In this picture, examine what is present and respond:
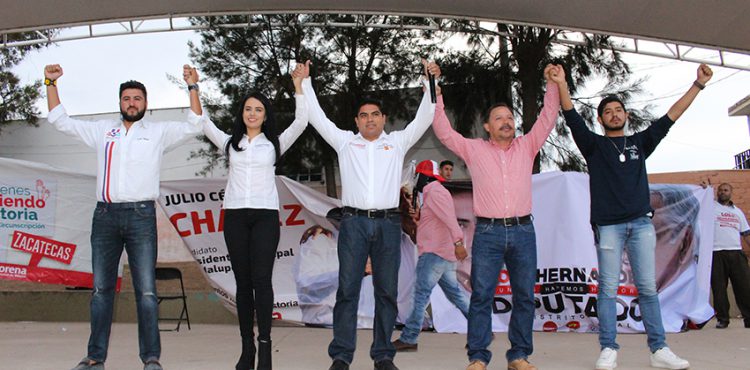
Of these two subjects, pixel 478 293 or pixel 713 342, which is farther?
pixel 713 342

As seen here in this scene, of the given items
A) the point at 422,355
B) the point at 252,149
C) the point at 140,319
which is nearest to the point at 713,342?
the point at 422,355

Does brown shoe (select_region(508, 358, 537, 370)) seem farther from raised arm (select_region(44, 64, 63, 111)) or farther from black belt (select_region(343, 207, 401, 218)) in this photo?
raised arm (select_region(44, 64, 63, 111))

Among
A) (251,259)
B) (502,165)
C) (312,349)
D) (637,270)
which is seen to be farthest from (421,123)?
(312,349)

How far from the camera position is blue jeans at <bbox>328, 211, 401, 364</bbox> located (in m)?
4.17

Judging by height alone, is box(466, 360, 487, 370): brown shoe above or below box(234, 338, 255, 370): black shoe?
below

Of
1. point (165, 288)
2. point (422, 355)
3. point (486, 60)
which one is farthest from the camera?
point (165, 288)

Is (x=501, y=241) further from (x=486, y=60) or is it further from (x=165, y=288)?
(x=165, y=288)

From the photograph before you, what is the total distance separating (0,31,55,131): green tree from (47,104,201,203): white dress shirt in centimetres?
1254

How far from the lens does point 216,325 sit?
305 inches

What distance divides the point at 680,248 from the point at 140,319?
5.49 meters

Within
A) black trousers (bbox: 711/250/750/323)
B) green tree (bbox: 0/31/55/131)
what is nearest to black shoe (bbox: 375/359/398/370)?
black trousers (bbox: 711/250/750/323)

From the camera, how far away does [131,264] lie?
4.19 metres

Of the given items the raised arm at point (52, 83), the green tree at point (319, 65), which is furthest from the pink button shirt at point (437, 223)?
the green tree at point (319, 65)

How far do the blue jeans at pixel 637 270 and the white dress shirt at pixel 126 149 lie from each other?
9.47 feet
